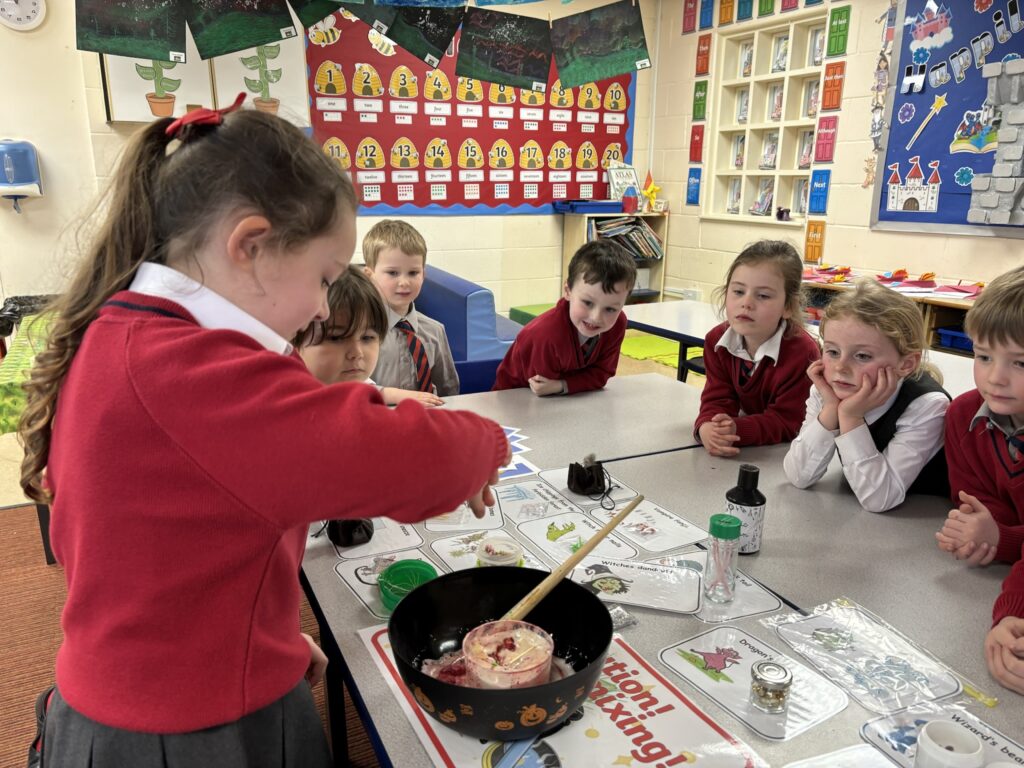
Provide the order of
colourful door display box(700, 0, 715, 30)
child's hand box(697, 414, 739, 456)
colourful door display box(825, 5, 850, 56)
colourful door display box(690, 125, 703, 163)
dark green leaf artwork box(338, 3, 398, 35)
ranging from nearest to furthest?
child's hand box(697, 414, 739, 456), dark green leaf artwork box(338, 3, 398, 35), colourful door display box(825, 5, 850, 56), colourful door display box(700, 0, 715, 30), colourful door display box(690, 125, 703, 163)

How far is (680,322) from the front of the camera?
3.36 metres

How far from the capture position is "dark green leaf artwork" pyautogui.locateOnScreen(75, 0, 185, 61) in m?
3.54

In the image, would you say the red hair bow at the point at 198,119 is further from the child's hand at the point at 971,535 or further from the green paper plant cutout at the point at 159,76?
the green paper plant cutout at the point at 159,76

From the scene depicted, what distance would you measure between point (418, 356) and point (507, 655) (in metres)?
1.63

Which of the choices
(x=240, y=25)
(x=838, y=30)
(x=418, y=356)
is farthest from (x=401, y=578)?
(x=838, y=30)

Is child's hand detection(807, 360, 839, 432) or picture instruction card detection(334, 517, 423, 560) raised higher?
child's hand detection(807, 360, 839, 432)

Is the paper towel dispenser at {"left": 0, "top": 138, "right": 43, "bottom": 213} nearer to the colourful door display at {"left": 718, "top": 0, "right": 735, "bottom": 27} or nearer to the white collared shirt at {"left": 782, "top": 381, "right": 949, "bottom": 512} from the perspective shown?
the white collared shirt at {"left": 782, "top": 381, "right": 949, "bottom": 512}

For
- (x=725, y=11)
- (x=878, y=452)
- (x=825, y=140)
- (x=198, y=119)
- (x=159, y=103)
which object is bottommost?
(x=878, y=452)

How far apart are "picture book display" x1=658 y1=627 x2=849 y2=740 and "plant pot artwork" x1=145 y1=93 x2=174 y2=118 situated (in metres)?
4.42

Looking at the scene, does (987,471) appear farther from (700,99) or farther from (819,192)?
(700,99)

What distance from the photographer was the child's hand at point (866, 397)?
4.68 ft

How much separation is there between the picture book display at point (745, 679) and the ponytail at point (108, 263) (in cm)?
78

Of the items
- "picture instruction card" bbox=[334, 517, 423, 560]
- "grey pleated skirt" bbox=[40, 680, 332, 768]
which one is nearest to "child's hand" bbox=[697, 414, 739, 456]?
"picture instruction card" bbox=[334, 517, 423, 560]

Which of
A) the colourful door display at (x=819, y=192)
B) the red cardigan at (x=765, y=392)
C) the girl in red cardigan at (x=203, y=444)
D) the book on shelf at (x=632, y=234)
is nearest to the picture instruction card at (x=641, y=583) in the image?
the girl in red cardigan at (x=203, y=444)
